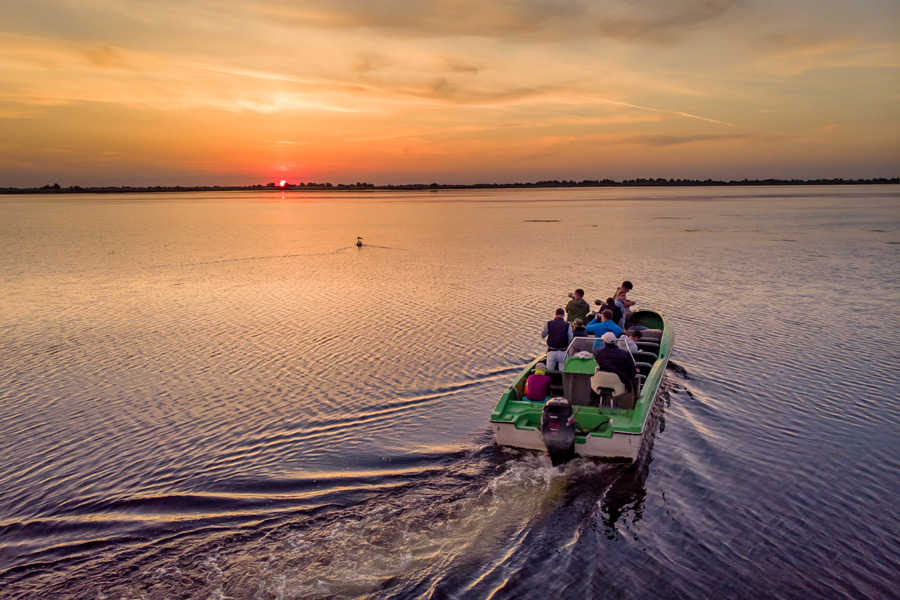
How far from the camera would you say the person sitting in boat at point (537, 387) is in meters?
10.7

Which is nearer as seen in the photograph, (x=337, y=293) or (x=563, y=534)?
(x=563, y=534)

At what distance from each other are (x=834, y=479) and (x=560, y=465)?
14.5ft

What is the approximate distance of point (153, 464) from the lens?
989 cm

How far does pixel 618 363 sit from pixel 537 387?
61.8 inches

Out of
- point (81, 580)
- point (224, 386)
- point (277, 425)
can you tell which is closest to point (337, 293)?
point (224, 386)

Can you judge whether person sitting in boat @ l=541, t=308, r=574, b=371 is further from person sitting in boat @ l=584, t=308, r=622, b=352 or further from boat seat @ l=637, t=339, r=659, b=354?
boat seat @ l=637, t=339, r=659, b=354

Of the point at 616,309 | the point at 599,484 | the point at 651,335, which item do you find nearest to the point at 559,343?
the point at 599,484

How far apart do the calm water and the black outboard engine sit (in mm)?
415

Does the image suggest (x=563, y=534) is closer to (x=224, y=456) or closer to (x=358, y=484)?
(x=358, y=484)

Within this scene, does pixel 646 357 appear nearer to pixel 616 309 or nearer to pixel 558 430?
pixel 616 309

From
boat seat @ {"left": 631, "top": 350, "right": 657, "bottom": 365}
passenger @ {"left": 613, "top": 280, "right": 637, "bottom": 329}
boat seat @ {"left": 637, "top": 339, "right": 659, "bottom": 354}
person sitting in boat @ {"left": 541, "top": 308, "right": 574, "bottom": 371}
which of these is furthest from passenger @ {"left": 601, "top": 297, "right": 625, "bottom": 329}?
person sitting in boat @ {"left": 541, "top": 308, "right": 574, "bottom": 371}

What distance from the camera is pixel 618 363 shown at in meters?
10.3

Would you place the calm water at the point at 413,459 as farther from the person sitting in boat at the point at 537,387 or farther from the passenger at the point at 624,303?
the passenger at the point at 624,303

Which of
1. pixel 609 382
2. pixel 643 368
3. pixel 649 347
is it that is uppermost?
pixel 609 382
